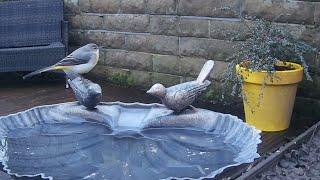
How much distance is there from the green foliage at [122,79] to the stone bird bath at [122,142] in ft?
7.21

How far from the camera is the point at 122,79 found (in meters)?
4.48

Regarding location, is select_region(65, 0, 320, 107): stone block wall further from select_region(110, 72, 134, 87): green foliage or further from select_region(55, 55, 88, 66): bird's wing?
select_region(55, 55, 88, 66): bird's wing

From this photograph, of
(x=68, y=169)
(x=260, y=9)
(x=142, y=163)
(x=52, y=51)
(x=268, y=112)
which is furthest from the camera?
(x=52, y=51)

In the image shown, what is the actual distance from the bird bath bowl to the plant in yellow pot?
103 cm

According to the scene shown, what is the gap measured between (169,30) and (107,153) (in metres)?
2.33

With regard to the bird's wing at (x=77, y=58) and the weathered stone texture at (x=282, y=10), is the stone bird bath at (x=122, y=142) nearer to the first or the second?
the bird's wing at (x=77, y=58)

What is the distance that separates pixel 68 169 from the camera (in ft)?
5.37

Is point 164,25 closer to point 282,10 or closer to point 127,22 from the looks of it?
point 127,22

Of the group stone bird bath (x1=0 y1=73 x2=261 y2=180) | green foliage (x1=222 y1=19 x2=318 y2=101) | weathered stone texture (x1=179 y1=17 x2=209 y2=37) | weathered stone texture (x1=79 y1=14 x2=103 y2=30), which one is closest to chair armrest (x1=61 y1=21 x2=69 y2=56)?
weathered stone texture (x1=79 y1=14 x2=103 y2=30)

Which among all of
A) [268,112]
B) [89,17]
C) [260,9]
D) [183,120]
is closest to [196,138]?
[183,120]

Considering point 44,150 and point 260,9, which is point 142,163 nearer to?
point 44,150

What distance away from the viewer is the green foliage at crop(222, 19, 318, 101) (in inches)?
118

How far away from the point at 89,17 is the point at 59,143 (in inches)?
112

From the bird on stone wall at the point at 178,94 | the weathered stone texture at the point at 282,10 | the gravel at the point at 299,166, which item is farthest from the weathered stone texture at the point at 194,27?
the bird on stone wall at the point at 178,94
